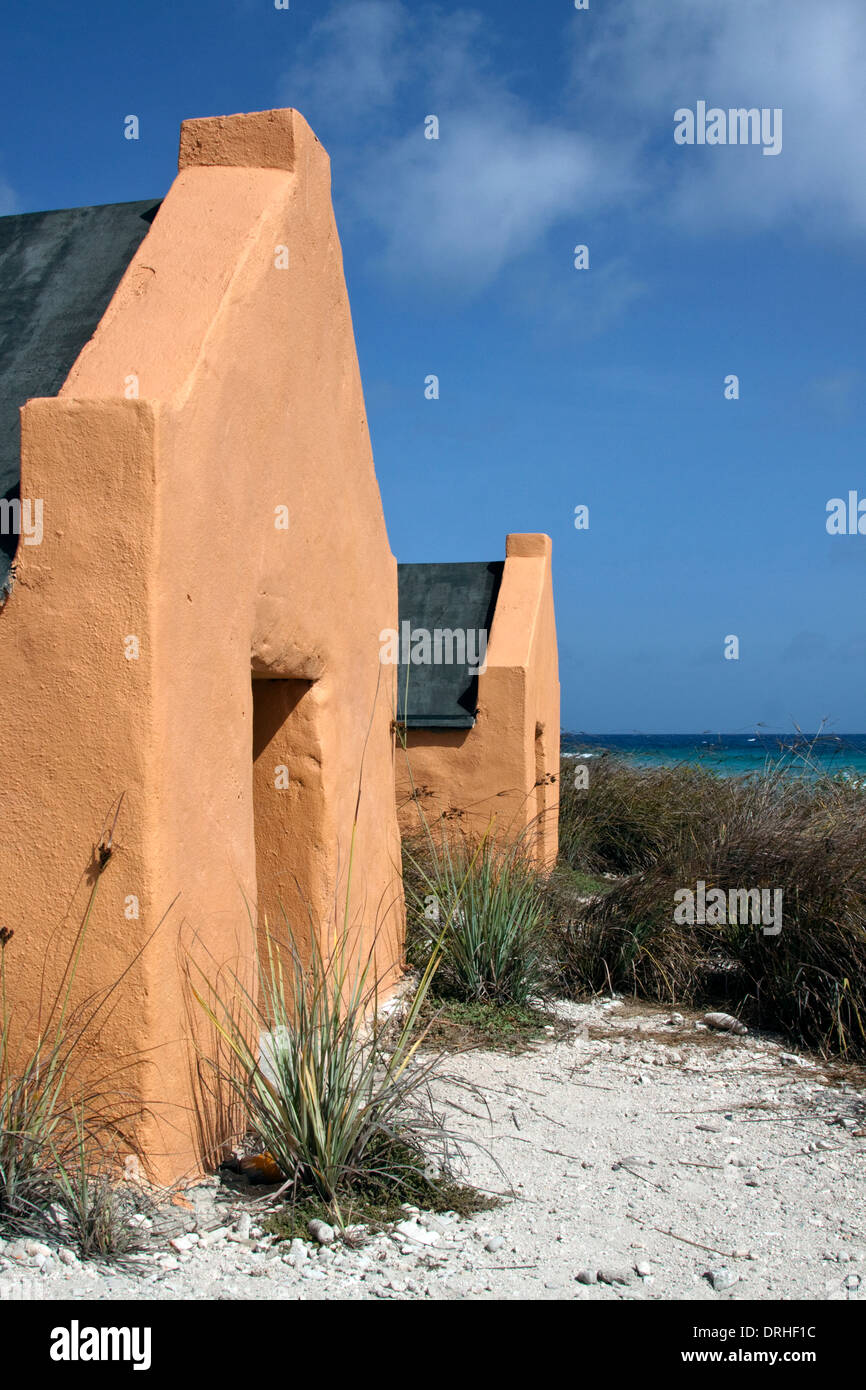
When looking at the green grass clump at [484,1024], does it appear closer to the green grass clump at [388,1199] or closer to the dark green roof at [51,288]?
the green grass clump at [388,1199]

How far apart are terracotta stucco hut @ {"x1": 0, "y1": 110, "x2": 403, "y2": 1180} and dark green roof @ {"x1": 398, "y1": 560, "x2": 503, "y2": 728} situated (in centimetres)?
425

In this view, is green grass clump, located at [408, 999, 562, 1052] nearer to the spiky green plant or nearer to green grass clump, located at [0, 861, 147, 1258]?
the spiky green plant

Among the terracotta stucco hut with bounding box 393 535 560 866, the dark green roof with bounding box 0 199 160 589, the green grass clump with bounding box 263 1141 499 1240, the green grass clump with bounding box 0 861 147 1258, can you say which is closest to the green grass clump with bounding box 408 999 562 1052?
the green grass clump with bounding box 263 1141 499 1240

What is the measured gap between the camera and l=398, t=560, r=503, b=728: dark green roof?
1010cm

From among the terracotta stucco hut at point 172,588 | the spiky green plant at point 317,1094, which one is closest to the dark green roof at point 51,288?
the terracotta stucco hut at point 172,588

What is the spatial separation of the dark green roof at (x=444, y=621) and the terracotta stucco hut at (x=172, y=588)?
425cm

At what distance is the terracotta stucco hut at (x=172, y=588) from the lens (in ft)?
11.7

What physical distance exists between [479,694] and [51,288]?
226 inches

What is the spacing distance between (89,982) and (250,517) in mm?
1943

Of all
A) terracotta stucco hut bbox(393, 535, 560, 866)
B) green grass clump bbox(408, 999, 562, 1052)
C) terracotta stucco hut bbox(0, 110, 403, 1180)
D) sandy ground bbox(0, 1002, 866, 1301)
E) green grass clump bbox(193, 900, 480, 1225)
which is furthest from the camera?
terracotta stucco hut bbox(393, 535, 560, 866)

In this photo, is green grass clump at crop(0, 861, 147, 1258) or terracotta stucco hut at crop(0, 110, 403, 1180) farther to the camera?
terracotta stucco hut at crop(0, 110, 403, 1180)

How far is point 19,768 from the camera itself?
12.0ft

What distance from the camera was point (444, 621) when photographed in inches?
444

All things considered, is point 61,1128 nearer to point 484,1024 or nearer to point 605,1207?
point 605,1207
